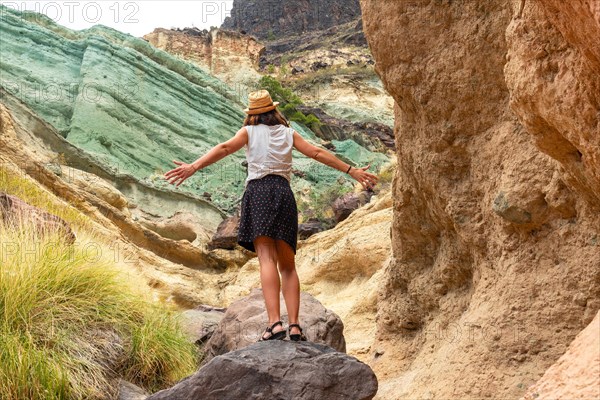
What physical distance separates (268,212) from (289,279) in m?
0.47

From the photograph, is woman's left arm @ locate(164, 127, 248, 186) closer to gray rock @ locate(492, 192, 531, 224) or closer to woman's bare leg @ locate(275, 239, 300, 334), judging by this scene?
woman's bare leg @ locate(275, 239, 300, 334)

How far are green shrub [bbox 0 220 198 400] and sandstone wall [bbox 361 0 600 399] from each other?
1831 mm

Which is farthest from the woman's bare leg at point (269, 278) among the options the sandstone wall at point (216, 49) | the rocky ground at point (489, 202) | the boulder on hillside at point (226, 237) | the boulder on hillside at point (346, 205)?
the sandstone wall at point (216, 49)

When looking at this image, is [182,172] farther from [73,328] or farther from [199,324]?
[199,324]

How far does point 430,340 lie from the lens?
573cm

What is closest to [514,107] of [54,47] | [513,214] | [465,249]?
[513,214]

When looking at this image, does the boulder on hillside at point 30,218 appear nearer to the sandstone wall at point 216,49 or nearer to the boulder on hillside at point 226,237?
the boulder on hillside at point 226,237

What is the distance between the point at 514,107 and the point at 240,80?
32.4 metres

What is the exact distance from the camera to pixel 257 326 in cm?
664

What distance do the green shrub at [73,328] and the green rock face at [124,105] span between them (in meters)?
11.0

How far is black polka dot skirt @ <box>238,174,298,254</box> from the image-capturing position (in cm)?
488

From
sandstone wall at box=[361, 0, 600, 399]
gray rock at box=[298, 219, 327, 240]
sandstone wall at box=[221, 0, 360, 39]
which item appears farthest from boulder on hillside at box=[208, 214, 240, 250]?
sandstone wall at box=[221, 0, 360, 39]

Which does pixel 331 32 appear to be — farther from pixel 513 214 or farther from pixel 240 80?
pixel 513 214

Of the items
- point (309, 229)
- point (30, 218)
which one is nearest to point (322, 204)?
point (309, 229)
